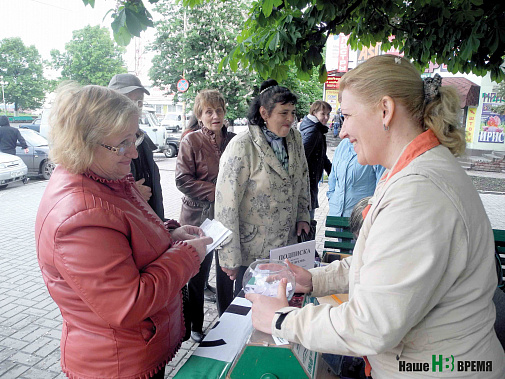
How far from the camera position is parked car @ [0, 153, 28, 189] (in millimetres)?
9922

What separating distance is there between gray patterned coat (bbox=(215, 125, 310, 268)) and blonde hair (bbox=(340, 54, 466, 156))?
140 centimetres


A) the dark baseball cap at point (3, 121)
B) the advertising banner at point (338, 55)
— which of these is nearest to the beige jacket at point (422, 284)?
the dark baseball cap at point (3, 121)

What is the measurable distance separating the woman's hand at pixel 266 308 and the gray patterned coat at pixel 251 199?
1214mm

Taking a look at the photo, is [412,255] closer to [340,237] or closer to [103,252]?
[103,252]

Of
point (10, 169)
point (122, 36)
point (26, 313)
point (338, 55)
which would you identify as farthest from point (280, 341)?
point (338, 55)

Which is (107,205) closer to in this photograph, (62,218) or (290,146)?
(62,218)

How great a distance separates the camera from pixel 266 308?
129cm

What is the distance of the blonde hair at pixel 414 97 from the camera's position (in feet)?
3.73

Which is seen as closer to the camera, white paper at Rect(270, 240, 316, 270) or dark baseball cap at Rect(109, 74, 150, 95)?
white paper at Rect(270, 240, 316, 270)

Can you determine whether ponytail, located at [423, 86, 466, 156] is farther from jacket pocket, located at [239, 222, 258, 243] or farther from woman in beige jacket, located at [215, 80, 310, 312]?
jacket pocket, located at [239, 222, 258, 243]

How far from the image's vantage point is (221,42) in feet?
55.2

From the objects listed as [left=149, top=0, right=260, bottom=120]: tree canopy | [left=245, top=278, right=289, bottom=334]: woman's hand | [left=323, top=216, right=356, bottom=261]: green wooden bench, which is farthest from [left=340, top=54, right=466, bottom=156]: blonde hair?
[left=149, top=0, right=260, bottom=120]: tree canopy

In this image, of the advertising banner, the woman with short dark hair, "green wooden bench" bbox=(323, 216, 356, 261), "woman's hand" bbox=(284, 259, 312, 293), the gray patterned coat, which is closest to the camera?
"woman's hand" bbox=(284, 259, 312, 293)

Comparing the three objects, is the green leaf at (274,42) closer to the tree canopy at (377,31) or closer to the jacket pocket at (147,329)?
the tree canopy at (377,31)
